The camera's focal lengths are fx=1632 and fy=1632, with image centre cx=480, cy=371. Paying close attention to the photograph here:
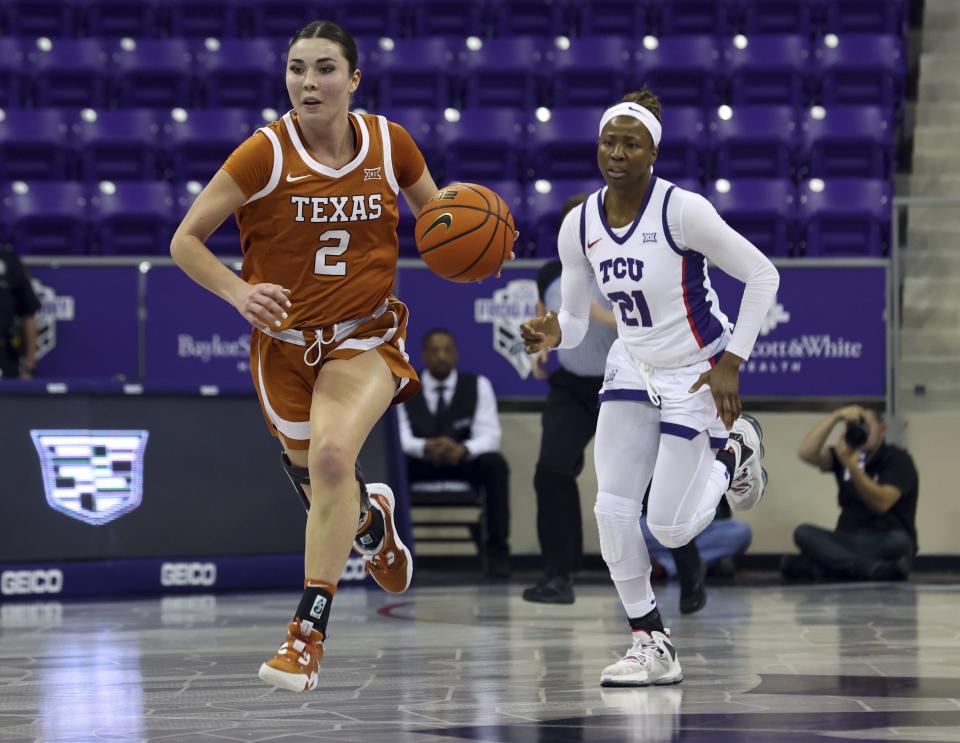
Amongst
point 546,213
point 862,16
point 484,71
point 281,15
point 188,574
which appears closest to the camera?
point 188,574

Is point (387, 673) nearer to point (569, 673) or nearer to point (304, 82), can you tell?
point (569, 673)

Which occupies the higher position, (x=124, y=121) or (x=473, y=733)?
(x=124, y=121)

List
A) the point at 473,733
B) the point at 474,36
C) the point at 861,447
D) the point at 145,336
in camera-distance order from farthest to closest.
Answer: the point at 474,36 < the point at 145,336 < the point at 861,447 < the point at 473,733

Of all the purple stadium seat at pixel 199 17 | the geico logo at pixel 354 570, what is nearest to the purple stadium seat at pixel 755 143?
the purple stadium seat at pixel 199 17

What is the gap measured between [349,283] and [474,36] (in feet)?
31.9

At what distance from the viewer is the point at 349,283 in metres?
5.35

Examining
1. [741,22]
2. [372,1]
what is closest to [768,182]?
[741,22]

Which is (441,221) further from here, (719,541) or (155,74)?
(155,74)

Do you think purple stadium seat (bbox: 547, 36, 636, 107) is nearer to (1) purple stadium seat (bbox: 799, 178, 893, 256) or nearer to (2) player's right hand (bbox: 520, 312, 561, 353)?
(1) purple stadium seat (bbox: 799, 178, 893, 256)

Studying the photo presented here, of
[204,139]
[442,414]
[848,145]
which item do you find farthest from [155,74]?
[848,145]

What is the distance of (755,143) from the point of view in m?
13.1

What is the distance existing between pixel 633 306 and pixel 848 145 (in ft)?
26.2

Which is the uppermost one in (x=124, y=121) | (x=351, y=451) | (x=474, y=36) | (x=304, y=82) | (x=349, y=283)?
(x=474, y=36)

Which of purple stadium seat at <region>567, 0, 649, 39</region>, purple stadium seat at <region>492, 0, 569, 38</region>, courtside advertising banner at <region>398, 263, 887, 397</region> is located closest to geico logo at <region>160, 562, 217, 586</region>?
courtside advertising banner at <region>398, 263, 887, 397</region>
